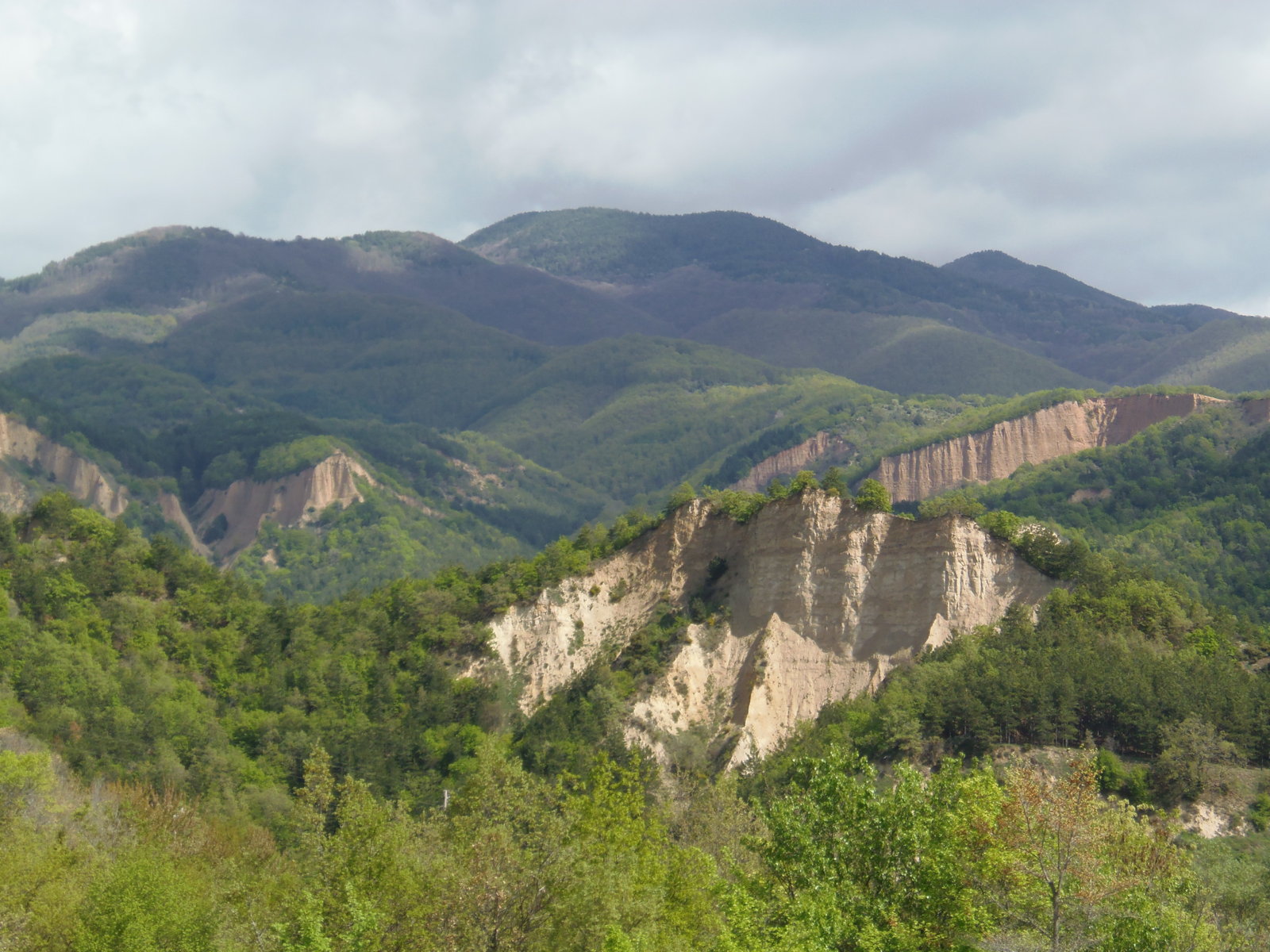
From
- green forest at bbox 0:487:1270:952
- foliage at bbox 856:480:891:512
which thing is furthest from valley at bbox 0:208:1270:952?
foliage at bbox 856:480:891:512

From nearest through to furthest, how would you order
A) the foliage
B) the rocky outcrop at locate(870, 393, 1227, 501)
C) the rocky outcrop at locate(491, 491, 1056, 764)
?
1. the rocky outcrop at locate(491, 491, 1056, 764)
2. the foliage
3. the rocky outcrop at locate(870, 393, 1227, 501)

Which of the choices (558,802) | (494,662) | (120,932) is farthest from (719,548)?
(120,932)

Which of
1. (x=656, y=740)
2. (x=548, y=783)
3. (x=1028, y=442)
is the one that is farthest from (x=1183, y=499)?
(x=548, y=783)

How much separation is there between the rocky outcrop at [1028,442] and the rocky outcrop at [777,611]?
10724 cm

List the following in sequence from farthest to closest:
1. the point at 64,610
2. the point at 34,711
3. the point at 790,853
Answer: the point at 64,610 → the point at 34,711 → the point at 790,853

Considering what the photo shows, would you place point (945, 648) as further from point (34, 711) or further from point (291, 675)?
point (34, 711)

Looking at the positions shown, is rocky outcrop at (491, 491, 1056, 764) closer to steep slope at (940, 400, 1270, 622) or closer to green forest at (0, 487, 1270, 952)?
green forest at (0, 487, 1270, 952)

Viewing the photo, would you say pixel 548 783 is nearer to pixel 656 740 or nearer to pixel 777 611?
pixel 656 740

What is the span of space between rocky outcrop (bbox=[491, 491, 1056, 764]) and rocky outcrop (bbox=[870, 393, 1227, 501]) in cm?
10724

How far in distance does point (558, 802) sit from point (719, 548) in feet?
134

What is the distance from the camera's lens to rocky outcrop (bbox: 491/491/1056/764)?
82.8 meters

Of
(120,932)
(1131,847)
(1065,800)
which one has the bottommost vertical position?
(120,932)

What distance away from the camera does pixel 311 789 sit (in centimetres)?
5156

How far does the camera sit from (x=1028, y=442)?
197 meters
